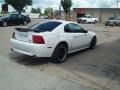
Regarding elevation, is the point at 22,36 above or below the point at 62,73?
above

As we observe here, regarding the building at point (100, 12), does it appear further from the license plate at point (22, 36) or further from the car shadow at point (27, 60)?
the license plate at point (22, 36)

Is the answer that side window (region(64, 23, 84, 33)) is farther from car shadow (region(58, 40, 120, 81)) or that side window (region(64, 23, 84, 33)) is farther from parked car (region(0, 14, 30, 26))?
parked car (region(0, 14, 30, 26))

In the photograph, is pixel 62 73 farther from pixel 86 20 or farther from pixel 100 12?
pixel 100 12

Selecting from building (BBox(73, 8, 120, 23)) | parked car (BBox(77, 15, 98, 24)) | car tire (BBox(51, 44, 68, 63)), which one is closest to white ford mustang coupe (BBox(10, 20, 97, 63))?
car tire (BBox(51, 44, 68, 63))

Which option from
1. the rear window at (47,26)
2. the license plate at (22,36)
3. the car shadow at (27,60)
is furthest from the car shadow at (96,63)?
the license plate at (22,36)

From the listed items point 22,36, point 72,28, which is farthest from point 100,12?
point 22,36

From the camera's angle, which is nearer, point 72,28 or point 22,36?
point 22,36

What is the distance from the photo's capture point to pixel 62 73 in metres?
7.66

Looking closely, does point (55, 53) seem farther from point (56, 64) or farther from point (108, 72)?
point (108, 72)

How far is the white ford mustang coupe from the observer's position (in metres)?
8.33

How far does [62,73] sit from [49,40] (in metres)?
1.38

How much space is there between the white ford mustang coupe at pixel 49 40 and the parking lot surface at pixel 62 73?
0.42 meters

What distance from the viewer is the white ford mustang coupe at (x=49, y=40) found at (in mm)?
8328

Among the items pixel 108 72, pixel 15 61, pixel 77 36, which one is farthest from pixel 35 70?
pixel 77 36
